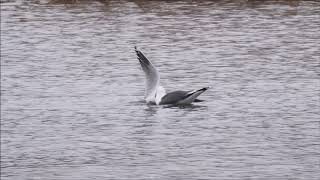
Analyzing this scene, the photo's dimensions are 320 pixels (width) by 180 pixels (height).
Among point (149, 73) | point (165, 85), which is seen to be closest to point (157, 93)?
point (149, 73)

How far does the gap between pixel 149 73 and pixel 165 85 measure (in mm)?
1166

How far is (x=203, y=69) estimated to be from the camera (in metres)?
17.0

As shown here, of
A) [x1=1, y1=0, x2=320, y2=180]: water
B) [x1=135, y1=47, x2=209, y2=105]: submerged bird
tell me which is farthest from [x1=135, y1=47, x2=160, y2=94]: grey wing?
[x1=1, y1=0, x2=320, y2=180]: water

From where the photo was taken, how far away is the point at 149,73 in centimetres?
1508

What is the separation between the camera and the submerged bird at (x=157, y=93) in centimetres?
1483

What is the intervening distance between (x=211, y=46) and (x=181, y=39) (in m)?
0.96

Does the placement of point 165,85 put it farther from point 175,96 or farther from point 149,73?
point 175,96

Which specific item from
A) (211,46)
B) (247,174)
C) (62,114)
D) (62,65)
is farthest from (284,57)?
(247,174)

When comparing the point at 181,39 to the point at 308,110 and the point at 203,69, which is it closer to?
the point at 203,69

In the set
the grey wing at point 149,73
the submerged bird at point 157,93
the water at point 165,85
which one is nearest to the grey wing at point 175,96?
the submerged bird at point 157,93

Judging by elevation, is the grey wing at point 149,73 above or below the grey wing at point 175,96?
above

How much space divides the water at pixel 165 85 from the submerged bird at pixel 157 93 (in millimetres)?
136

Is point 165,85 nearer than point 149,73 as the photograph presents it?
No

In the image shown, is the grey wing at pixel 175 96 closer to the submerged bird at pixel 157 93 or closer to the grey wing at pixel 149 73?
the submerged bird at pixel 157 93
